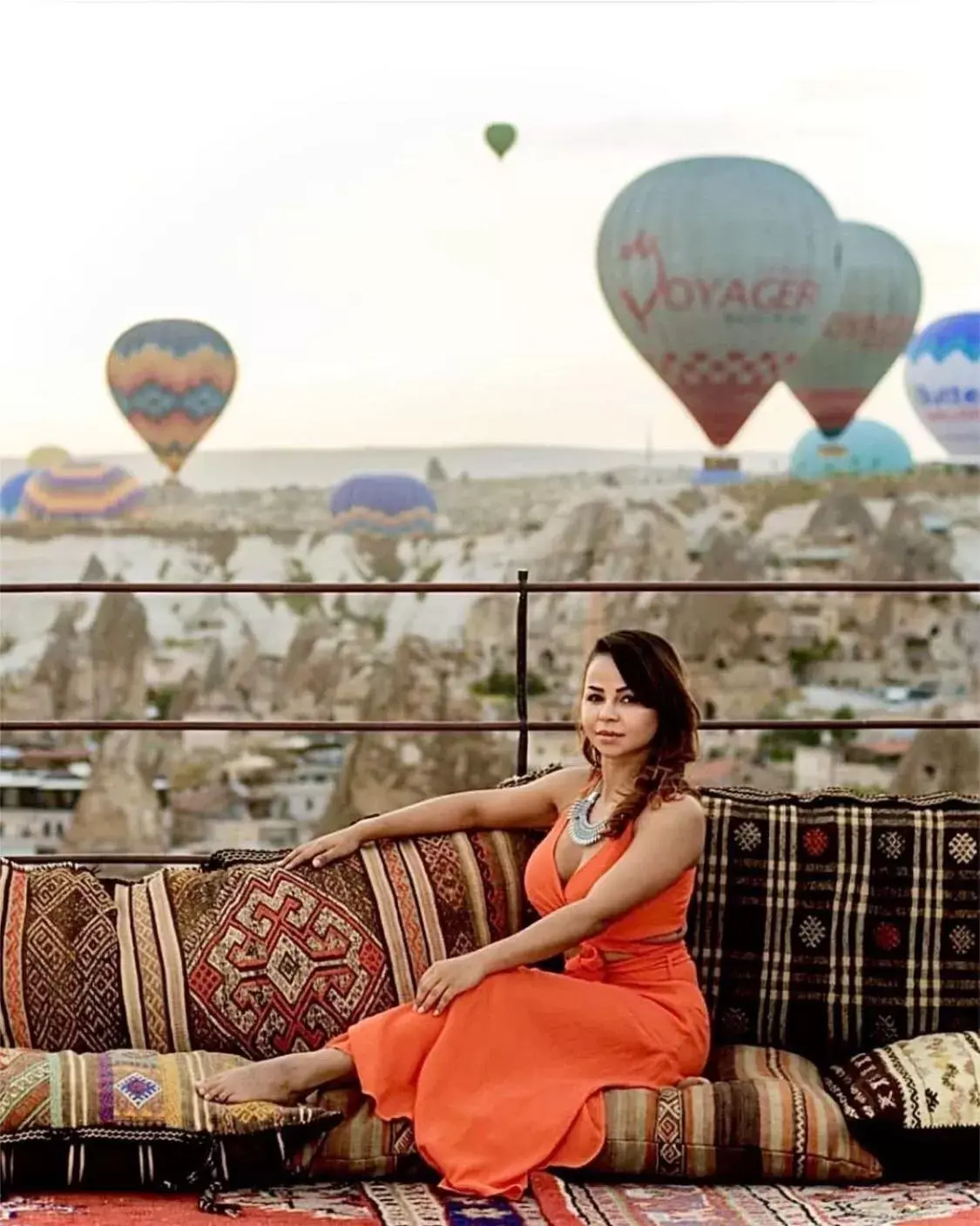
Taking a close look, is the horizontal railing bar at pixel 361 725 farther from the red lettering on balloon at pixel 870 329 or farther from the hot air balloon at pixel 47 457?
the hot air balloon at pixel 47 457

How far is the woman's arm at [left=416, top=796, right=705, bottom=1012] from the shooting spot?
255 centimetres

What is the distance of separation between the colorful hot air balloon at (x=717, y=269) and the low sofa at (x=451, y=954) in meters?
11.4

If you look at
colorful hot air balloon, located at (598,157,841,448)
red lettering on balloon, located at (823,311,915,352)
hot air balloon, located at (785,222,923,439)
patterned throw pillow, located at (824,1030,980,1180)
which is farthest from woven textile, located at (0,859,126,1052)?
red lettering on balloon, located at (823,311,915,352)

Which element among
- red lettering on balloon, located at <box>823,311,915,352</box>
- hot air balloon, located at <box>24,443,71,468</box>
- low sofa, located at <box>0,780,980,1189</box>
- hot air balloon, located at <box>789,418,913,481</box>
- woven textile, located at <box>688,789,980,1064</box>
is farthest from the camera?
hot air balloon, located at <box>24,443,71,468</box>

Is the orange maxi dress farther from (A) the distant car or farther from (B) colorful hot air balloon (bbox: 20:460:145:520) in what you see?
(A) the distant car

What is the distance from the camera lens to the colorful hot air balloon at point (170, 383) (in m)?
19.3

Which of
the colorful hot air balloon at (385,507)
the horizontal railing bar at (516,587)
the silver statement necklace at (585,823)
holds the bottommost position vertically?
the silver statement necklace at (585,823)

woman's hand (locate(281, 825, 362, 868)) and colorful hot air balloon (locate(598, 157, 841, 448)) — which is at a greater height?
colorful hot air balloon (locate(598, 157, 841, 448))

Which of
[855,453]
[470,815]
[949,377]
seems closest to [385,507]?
[855,453]

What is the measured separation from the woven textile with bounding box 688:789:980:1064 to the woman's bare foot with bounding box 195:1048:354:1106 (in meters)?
0.63

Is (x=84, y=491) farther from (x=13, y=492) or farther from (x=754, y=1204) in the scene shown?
(x=754, y=1204)

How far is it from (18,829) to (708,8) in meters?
18.7

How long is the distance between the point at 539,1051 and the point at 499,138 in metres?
19.4

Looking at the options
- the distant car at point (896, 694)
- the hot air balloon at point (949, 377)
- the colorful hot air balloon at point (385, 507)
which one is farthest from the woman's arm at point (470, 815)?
the distant car at point (896, 694)
